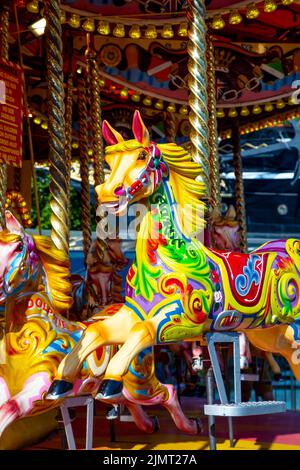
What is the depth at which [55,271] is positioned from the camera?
4.60 meters

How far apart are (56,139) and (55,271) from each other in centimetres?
113

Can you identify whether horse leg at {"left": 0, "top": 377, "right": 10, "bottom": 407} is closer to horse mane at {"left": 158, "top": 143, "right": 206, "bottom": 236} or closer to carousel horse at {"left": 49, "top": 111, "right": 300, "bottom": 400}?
carousel horse at {"left": 49, "top": 111, "right": 300, "bottom": 400}

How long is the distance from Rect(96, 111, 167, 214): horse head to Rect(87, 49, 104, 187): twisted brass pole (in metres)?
5.12

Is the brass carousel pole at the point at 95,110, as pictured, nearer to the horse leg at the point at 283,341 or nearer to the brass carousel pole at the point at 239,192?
the brass carousel pole at the point at 239,192

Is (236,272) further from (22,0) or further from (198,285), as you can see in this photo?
(22,0)

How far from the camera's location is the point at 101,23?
8141 millimetres

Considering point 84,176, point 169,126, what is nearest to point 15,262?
point 84,176

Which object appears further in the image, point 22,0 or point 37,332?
point 22,0

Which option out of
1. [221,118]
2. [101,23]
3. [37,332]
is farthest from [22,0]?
[221,118]

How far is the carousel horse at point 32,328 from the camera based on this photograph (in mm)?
4324

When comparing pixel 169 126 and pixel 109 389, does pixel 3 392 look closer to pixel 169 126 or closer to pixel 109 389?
pixel 109 389

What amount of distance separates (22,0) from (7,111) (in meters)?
1.23

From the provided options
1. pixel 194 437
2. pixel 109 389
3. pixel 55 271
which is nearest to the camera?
pixel 109 389
